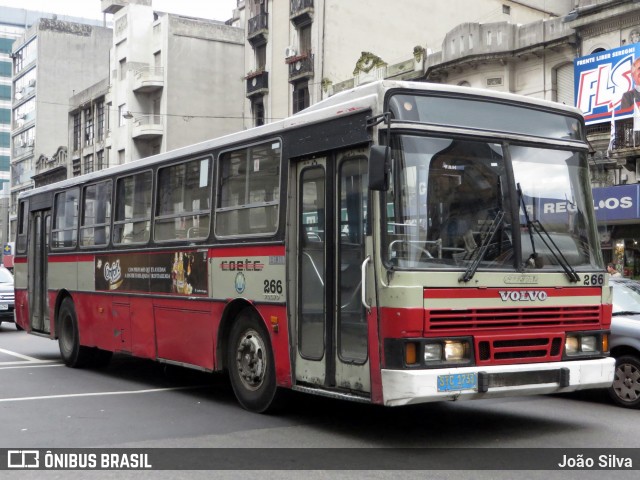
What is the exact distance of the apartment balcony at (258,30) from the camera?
4241 centimetres

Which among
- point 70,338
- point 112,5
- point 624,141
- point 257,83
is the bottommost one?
point 70,338

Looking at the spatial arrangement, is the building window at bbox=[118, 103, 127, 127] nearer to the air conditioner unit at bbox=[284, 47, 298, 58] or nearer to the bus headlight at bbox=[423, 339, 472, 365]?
the air conditioner unit at bbox=[284, 47, 298, 58]

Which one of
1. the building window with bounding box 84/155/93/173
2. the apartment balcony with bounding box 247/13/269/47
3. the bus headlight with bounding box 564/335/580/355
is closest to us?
the bus headlight with bounding box 564/335/580/355

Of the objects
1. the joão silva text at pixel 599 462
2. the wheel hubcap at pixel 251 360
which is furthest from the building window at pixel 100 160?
the joão silva text at pixel 599 462

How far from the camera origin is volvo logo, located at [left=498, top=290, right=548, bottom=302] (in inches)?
295

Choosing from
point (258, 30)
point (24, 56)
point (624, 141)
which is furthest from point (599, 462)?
point (24, 56)

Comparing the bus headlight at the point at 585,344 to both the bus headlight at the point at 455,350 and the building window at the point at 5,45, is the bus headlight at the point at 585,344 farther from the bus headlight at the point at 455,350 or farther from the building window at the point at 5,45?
the building window at the point at 5,45

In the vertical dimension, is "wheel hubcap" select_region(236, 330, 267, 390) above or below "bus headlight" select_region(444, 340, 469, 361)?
below

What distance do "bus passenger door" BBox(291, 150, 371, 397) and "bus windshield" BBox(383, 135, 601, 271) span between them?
1.67ft

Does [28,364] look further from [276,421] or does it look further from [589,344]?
[589,344]

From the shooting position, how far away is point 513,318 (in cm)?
758

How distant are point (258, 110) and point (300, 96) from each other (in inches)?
161

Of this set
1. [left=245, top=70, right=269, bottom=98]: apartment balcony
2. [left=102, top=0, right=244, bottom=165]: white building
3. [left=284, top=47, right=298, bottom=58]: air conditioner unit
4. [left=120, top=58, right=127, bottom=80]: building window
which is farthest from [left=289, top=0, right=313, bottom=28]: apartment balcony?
[left=120, top=58, right=127, bottom=80]: building window

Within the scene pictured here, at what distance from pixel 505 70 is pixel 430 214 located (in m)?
23.4
